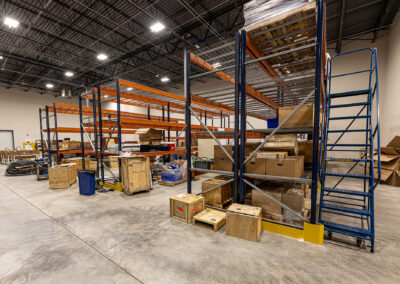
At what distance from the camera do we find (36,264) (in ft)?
7.76

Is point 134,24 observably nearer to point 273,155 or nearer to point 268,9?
point 268,9

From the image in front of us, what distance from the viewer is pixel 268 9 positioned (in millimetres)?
2838

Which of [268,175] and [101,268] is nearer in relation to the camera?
[101,268]

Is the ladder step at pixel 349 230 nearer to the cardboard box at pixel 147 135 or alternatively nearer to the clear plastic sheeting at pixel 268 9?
the clear plastic sheeting at pixel 268 9

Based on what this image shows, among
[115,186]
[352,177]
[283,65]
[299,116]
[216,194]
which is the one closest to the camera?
[352,177]

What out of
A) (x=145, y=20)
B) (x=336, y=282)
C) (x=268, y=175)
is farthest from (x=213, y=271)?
(x=145, y=20)

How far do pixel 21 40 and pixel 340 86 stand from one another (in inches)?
730

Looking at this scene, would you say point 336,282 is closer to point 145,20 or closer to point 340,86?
point 145,20

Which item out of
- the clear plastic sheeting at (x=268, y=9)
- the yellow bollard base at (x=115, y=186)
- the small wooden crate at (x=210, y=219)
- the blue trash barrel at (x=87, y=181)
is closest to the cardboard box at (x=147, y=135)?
the yellow bollard base at (x=115, y=186)

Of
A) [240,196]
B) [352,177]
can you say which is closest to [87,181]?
[240,196]

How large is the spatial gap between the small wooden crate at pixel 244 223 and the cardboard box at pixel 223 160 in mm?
889

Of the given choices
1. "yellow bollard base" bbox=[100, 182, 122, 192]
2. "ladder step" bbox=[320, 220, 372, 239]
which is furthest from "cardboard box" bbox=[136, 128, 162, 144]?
"ladder step" bbox=[320, 220, 372, 239]

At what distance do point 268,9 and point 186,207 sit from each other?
3.77m

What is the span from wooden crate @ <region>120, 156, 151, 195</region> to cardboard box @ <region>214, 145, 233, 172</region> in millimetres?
2842
